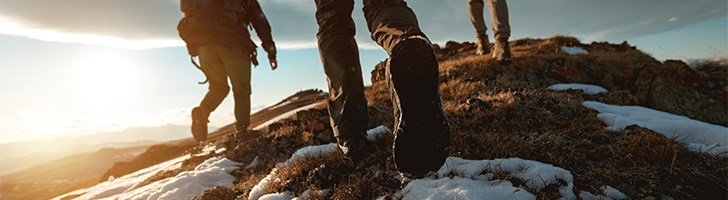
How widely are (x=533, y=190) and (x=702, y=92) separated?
5.38m

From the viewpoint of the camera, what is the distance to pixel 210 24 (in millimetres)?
4145

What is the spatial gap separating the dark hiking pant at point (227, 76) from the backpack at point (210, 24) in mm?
133

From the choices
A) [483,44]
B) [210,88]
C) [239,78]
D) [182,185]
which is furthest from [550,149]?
[483,44]

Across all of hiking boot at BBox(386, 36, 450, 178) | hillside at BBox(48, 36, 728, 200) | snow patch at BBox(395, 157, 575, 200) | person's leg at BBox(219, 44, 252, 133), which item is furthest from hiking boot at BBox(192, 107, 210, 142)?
hiking boot at BBox(386, 36, 450, 178)

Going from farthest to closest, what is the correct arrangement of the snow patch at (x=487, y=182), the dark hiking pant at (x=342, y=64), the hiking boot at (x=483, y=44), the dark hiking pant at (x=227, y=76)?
the hiking boot at (x=483, y=44)
the dark hiking pant at (x=227, y=76)
the dark hiking pant at (x=342, y=64)
the snow patch at (x=487, y=182)

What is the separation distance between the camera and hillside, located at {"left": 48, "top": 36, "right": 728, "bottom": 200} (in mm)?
1497

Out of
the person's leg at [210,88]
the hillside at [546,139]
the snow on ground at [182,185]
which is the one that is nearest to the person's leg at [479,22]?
the hillside at [546,139]

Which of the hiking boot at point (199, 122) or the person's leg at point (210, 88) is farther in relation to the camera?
the hiking boot at point (199, 122)

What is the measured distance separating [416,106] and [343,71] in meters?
0.76

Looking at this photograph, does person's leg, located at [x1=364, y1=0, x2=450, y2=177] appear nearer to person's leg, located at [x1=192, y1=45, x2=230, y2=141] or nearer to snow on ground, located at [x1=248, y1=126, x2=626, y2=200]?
snow on ground, located at [x1=248, y1=126, x2=626, y2=200]

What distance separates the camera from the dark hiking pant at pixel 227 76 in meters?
4.34

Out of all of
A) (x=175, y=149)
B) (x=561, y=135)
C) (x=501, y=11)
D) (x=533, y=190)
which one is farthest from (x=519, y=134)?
(x=175, y=149)

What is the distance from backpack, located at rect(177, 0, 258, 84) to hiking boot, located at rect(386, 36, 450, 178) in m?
3.95

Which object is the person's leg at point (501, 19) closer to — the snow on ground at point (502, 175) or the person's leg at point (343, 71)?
the snow on ground at point (502, 175)
